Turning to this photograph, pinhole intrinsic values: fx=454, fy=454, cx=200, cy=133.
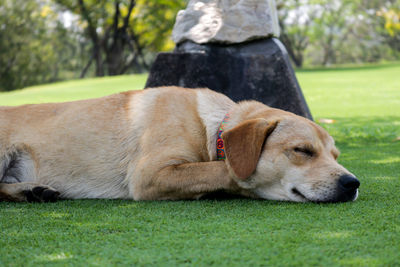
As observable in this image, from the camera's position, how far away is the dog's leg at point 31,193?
10.8 ft

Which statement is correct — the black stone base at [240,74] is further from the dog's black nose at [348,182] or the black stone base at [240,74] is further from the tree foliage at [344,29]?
the tree foliage at [344,29]

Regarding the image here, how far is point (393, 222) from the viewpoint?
236 cm

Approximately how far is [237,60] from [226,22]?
0.79m

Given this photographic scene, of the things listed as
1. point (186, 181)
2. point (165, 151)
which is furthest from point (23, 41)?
point (186, 181)

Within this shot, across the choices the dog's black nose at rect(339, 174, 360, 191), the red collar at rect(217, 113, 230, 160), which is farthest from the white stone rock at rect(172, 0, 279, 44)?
the dog's black nose at rect(339, 174, 360, 191)

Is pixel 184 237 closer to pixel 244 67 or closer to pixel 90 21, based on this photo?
pixel 244 67

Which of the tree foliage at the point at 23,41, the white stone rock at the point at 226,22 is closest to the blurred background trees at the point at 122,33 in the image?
the tree foliage at the point at 23,41

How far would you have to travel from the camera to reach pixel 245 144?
303 centimetres

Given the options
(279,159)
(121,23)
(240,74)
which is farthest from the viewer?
(121,23)

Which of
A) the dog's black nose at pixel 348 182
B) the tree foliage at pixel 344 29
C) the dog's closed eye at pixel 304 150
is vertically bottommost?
the tree foliage at pixel 344 29

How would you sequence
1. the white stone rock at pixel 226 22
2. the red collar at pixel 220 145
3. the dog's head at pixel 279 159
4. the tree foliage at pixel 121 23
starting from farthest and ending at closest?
the tree foliage at pixel 121 23 → the white stone rock at pixel 226 22 → the red collar at pixel 220 145 → the dog's head at pixel 279 159

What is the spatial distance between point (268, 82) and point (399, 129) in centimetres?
241

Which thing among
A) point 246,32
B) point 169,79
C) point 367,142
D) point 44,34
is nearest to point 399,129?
point 367,142

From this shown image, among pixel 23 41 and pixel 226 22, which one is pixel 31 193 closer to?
pixel 226 22
